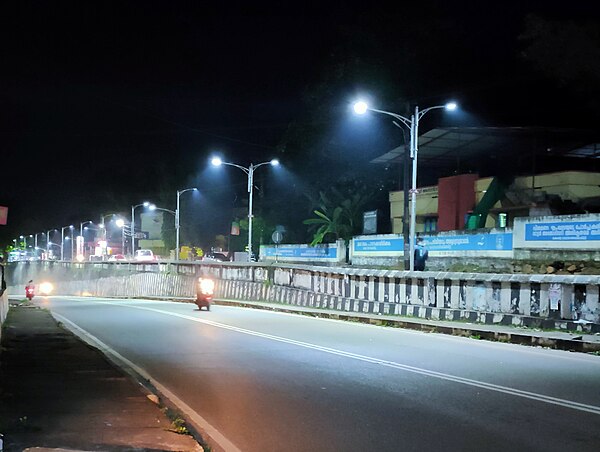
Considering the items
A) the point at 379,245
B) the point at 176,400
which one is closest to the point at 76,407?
the point at 176,400

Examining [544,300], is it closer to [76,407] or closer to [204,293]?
[76,407]

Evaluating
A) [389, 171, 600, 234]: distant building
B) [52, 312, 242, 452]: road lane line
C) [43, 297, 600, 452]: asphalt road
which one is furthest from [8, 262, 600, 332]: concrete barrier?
[389, 171, 600, 234]: distant building

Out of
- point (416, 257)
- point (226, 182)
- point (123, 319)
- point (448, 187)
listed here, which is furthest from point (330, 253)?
point (226, 182)

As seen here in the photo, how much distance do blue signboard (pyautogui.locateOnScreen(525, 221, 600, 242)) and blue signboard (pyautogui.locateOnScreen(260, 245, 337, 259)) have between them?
654 inches

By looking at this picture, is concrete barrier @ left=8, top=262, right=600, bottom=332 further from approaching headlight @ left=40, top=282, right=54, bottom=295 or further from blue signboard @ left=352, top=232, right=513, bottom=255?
approaching headlight @ left=40, top=282, right=54, bottom=295

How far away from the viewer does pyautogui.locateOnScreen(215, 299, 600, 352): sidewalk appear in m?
13.5

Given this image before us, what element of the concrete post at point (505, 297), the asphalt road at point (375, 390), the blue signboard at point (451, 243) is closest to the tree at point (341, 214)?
the blue signboard at point (451, 243)

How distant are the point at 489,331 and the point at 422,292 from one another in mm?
4287

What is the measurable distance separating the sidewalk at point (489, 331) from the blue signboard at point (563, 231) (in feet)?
20.8

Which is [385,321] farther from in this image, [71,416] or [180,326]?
[71,416]

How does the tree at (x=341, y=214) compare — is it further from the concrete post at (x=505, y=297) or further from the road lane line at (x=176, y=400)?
the road lane line at (x=176, y=400)

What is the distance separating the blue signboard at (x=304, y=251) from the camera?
39.0 m

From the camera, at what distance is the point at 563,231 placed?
2177 cm

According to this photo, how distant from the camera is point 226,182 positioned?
82750 millimetres
